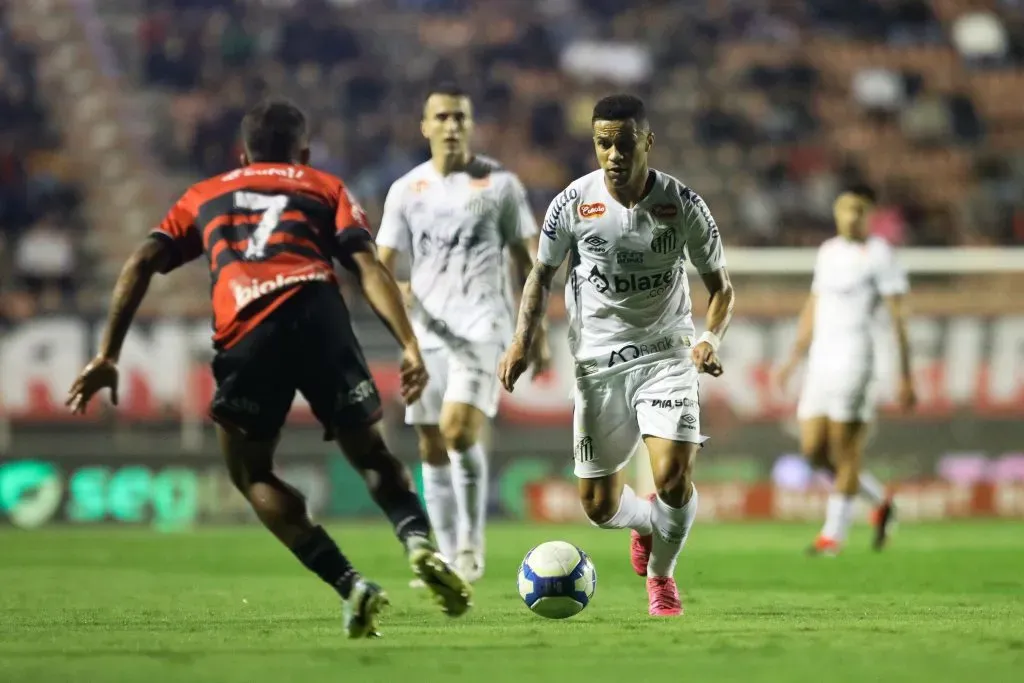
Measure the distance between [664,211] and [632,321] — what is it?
0.56 meters

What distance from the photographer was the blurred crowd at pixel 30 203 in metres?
17.1

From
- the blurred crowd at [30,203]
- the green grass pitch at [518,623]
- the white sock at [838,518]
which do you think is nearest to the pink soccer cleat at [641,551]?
the green grass pitch at [518,623]

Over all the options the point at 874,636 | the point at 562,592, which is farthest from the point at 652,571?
the point at 874,636

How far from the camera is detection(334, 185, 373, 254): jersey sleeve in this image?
6.42m

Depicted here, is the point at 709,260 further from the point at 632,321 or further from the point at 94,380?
the point at 94,380

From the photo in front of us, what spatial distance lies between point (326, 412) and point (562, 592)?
1446 mm

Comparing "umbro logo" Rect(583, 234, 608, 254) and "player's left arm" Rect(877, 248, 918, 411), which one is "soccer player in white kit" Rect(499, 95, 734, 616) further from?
"player's left arm" Rect(877, 248, 918, 411)

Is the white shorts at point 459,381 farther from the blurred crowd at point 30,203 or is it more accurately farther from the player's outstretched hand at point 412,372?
the blurred crowd at point 30,203

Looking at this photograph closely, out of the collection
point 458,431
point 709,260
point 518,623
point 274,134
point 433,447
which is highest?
point 274,134

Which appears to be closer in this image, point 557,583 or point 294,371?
point 294,371

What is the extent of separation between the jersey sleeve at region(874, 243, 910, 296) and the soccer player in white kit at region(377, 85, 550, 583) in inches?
147

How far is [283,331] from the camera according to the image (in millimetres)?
6301

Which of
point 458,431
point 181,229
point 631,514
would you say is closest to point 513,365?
point 631,514

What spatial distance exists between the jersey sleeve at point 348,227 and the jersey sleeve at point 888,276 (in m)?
6.62
